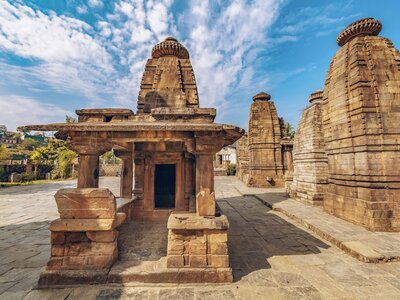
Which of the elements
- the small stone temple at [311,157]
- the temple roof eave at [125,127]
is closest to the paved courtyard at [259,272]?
the temple roof eave at [125,127]

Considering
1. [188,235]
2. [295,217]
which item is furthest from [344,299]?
[295,217]

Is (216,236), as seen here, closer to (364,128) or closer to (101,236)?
(101,236)

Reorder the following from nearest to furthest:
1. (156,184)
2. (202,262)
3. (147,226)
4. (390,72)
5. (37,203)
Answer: (202,262) < (147,226) < (390,72) < (156,184) < (37,203)

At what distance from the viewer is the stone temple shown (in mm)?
6102

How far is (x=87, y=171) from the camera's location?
406 cm

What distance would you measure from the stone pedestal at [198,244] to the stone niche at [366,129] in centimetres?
531

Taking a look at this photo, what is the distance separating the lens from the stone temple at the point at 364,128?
6.10 m

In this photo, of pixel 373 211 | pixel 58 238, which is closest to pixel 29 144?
pixel 58 238

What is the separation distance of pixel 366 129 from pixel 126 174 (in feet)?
27.2

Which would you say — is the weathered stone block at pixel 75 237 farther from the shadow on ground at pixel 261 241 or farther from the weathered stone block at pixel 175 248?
the shadow on ground at pixel 261 241

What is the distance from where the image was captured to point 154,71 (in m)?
7.09

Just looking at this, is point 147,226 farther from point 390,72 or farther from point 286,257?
point 390,72

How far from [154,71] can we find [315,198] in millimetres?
9219

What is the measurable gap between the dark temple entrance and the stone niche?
6.27 m
